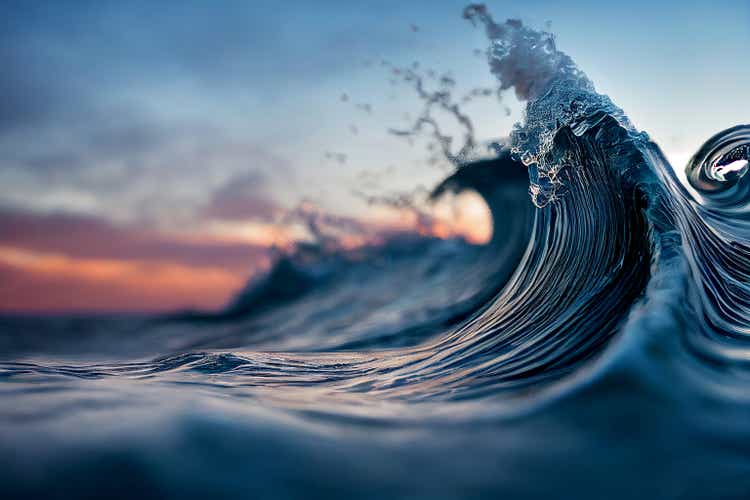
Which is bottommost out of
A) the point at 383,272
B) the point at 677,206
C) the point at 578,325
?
the point at 578,325

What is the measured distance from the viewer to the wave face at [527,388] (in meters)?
0.91

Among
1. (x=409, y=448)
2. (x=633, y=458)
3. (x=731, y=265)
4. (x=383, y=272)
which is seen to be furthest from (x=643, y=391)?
(x=383, y=272)

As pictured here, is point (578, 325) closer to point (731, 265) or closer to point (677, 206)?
point (677, 206)

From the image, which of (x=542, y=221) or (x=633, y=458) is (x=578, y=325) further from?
(x=542, y=221)

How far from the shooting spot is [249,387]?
1677mm

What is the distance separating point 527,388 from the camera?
145 cm

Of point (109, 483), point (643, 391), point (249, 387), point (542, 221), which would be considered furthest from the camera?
point (542, 221)

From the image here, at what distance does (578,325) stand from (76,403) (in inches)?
70.0

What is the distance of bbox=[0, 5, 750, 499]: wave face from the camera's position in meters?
0.91

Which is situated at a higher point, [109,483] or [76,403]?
[76,403]

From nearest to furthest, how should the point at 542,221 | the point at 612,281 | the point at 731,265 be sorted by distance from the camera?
the point at 612,281
the point at 731,265
the point at 542,221

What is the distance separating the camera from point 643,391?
1.18 m

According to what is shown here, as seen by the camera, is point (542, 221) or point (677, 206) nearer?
point (677, 206)

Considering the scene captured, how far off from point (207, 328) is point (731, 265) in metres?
9.32
